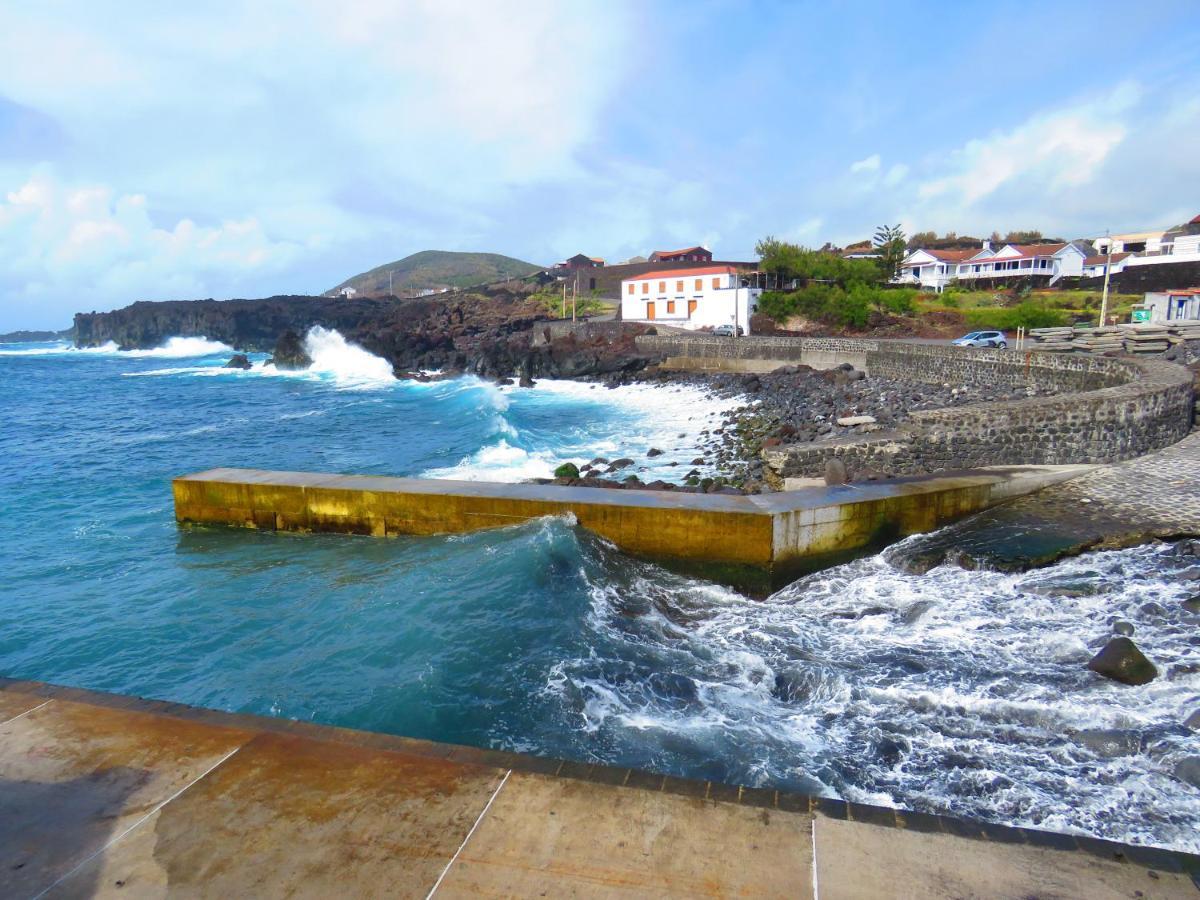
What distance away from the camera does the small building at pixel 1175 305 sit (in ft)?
90.1

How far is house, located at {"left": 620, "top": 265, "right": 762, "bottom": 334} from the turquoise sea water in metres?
32.8

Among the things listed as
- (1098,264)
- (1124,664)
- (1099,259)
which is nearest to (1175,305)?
(1098,264)

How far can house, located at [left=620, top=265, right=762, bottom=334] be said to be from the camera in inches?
1697

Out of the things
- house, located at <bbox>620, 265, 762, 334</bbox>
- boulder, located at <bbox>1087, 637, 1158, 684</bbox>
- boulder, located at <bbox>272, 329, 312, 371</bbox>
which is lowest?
A: boulder, located at <bbox>1087, 637, 1158, 684</bbox>

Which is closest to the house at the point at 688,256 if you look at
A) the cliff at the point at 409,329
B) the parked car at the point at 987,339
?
the cliff at the point at 409,329

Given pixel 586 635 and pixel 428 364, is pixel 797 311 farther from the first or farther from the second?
pixel 586 635

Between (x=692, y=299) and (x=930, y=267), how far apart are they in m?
24.5

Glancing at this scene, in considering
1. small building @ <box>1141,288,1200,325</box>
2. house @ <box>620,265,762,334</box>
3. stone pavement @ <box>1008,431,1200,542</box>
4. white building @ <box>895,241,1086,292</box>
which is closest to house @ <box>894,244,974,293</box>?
white building @ <box>895,241,1086,292</box>

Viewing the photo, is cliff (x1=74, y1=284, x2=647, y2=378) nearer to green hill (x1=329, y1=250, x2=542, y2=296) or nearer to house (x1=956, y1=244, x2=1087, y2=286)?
house (x1=956, y1=244, x2=1087, y2=286)

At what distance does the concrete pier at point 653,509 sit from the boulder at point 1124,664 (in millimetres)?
3327

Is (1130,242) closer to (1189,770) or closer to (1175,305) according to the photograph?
(1175,305)

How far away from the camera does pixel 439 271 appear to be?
165750mm

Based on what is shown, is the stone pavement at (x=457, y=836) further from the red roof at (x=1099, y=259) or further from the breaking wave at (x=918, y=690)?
the red roof at (x=1099, y=259)

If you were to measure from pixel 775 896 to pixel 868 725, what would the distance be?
3105 mm
